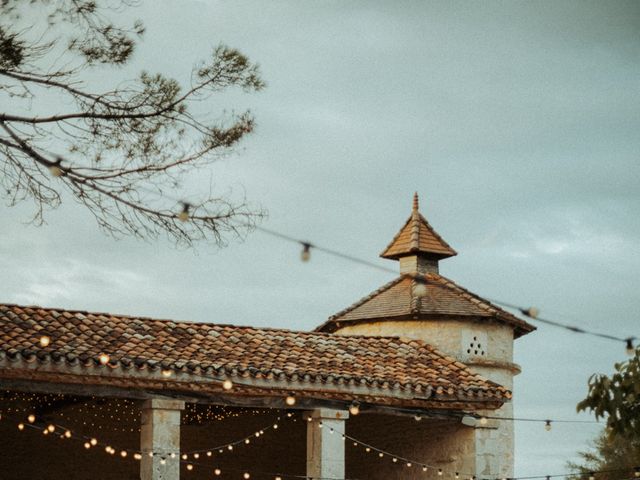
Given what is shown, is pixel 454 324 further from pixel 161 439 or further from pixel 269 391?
pixel 161 439

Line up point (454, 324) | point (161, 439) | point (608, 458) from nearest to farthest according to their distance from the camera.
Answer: point (161, 439) < point (454, 324) < point (608, 458)

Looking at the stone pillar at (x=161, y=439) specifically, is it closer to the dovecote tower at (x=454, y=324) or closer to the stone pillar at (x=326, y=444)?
the stone pillar at (x=326, y=444)

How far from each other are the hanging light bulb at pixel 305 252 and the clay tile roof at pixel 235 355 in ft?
21.1

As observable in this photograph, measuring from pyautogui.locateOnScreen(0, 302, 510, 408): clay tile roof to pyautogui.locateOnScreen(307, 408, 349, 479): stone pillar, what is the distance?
0.41m

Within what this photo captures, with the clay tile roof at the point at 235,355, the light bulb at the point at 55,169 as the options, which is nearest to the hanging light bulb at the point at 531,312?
the light bulb at the point at 55,169

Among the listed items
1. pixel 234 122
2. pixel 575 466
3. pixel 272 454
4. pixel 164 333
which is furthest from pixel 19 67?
pixel 575 466

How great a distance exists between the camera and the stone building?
14.7m

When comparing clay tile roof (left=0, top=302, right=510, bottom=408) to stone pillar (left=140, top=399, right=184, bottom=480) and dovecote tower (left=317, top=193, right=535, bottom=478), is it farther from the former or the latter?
dovecote tower (left=317, top=193, right=535, bottom=478)

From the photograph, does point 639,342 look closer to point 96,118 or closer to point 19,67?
point 96,118

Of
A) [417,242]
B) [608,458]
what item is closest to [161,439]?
[417,242]

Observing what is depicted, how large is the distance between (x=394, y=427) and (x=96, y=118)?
1048cm

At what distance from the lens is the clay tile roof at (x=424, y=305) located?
20984 millimetres

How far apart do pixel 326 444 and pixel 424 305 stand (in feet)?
18.6

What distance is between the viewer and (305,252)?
8.34 m
